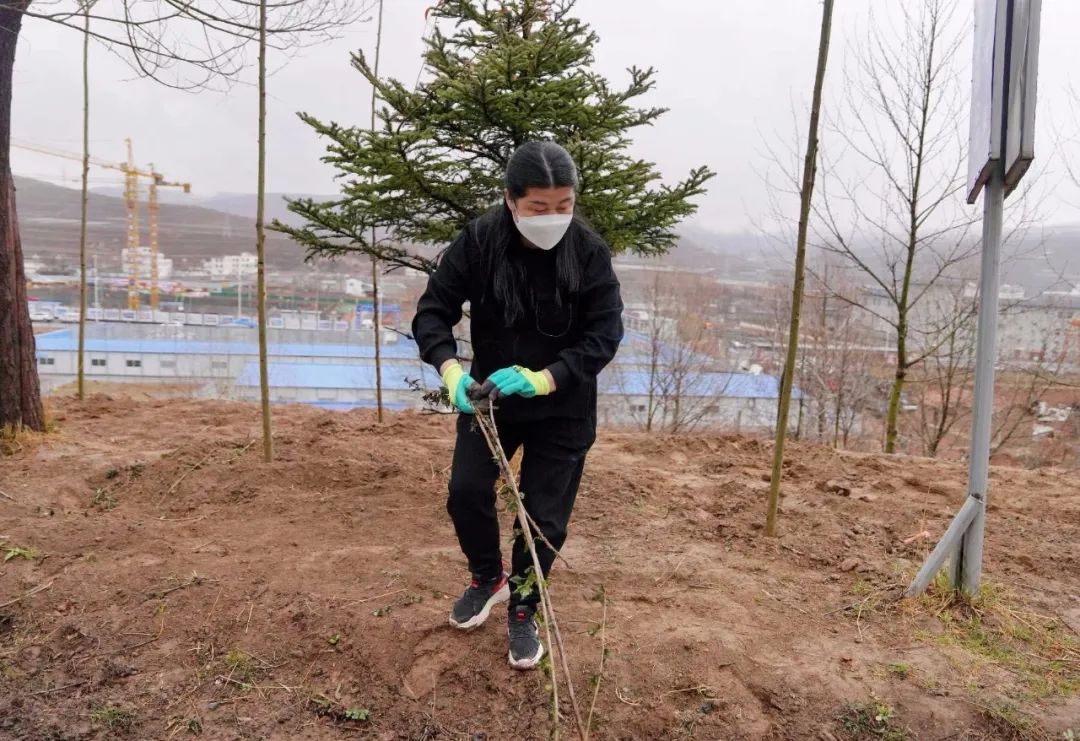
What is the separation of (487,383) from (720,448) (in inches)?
172

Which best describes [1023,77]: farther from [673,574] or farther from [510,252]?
[673,574]

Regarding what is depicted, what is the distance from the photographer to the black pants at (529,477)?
224 cm

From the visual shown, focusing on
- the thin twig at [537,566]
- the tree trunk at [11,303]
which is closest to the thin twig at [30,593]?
the thin twig at [537,566]

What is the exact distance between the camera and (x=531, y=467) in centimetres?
227

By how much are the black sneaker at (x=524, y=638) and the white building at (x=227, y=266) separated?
54.2ft

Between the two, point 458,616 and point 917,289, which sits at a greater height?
point 917,289

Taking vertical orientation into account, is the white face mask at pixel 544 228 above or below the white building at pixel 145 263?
below

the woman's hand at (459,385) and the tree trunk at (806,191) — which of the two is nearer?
the woman's hand at (459,385)

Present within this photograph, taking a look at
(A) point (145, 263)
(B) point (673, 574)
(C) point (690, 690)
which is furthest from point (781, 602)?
(A) point (145, 263)

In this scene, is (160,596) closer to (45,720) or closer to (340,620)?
(45,720)

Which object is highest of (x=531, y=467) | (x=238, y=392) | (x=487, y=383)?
(x=487, y=383)

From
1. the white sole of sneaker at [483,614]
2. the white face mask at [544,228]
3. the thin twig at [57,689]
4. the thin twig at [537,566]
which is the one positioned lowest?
the thin twig at [57,689]

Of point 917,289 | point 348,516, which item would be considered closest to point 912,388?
Result: point 917,289

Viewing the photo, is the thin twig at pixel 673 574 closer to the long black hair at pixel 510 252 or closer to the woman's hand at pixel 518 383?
the woman's hand at pixel 518 383
